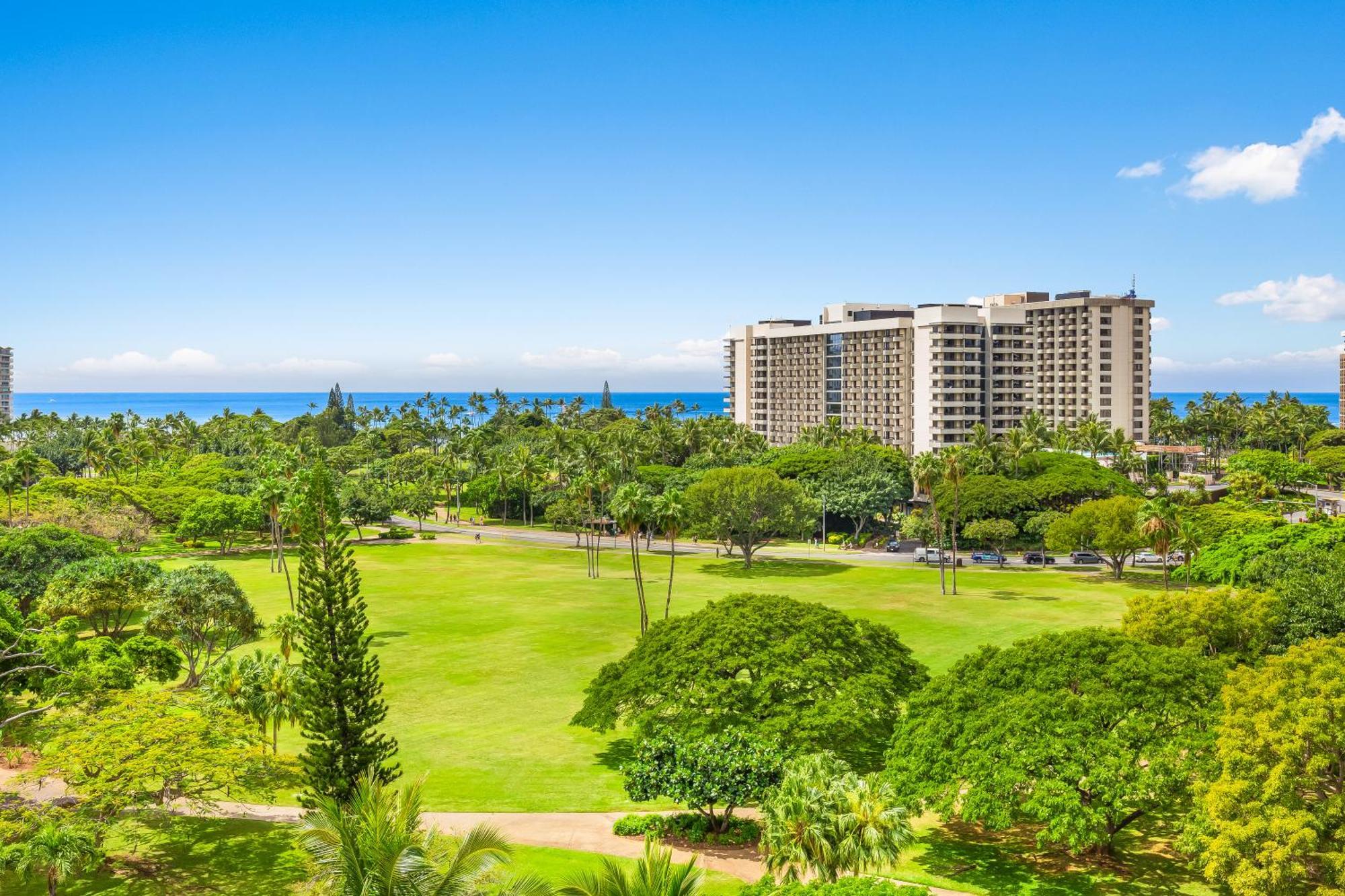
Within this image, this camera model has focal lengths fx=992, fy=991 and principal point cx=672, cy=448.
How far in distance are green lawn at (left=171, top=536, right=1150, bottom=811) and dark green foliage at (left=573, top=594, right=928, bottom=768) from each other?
3.19m

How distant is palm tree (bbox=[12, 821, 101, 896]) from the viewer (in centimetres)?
2255

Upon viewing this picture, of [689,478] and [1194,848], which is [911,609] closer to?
[1194,848]

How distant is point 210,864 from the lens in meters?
28.6

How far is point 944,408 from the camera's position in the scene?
481 feet

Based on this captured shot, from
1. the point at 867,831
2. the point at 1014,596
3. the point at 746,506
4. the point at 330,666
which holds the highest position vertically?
the point at 746,506

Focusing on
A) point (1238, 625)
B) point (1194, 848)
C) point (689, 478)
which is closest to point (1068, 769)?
point (1194, 848)

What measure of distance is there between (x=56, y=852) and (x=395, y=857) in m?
10.7

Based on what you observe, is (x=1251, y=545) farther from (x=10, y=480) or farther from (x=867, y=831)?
(x=10, y=480)

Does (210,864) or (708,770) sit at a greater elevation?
(708,770)

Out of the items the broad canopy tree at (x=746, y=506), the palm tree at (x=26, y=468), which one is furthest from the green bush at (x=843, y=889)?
the palm tree at (x=26, y=468)

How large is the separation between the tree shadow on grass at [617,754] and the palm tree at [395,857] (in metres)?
17.1

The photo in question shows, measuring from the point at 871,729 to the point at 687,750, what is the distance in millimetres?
6729

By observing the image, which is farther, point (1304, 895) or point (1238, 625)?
point (1238, 625)

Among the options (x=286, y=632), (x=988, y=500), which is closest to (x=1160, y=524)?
(x=988, y=500)
